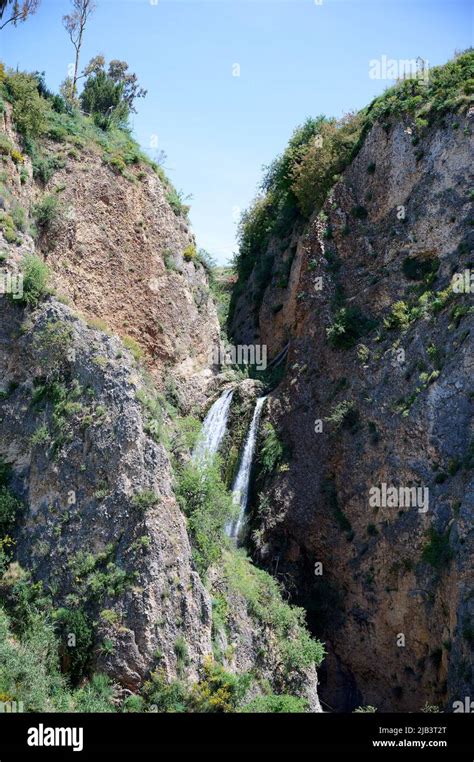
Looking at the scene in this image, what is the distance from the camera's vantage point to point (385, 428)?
33906mm

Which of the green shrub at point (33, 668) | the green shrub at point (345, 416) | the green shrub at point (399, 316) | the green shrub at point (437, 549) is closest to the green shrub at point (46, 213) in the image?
the green shrub at point (345, 416)

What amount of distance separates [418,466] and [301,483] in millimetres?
6068

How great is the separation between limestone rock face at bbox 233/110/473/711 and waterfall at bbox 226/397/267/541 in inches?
31.5

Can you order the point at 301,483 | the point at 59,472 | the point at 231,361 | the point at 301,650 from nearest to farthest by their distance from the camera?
1. the point at 59,472
2. the point at 301,650
3. the point at 301,483
4. the point at 231,361

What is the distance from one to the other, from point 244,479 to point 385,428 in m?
7.18

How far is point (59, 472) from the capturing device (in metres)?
26.6

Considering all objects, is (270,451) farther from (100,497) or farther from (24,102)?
(24,102)

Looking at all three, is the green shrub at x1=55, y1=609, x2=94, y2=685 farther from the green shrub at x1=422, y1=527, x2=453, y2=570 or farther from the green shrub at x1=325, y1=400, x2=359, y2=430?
the green shrub at x1=325, y1=400, x2=359, y2=430

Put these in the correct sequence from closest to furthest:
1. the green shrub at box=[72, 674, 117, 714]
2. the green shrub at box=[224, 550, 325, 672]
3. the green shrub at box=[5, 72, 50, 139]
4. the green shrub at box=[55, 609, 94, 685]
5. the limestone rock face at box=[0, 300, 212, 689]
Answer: the green shrub at box=[72, 674, 117, 714], the green shrub at box=[55, 609, 94, 685], the limestone rock face at box=[0, 300, 212, 689], the green shrub at box=[224, 550, 325, 672], the green shrub at box=[5, 72, 50, 139]

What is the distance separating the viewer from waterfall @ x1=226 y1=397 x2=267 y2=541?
3606cm

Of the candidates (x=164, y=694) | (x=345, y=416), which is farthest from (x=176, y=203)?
(x=164, y=694)

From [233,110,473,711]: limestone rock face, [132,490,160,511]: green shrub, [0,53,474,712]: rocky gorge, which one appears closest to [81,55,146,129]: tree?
[0,53,474,712]: rocky gorge
